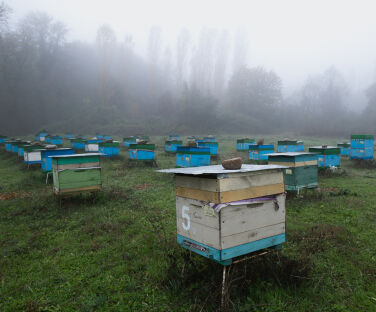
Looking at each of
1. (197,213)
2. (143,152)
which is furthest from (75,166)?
(143,152)

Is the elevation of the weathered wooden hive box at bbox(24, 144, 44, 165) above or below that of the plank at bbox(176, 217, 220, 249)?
above

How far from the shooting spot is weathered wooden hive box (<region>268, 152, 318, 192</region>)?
6621 mm

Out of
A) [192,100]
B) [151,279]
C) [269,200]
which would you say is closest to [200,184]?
[269,200]

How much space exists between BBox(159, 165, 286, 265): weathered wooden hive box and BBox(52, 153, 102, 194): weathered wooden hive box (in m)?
4.01

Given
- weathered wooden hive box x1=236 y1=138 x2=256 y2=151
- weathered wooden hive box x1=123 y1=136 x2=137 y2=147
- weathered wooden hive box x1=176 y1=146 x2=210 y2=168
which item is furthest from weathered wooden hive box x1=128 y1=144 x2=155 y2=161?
weathered wooden hive box x1=236 y1=138 x2=256 y2=151

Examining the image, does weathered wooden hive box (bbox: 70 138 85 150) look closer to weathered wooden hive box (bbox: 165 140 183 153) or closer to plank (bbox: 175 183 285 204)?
weathered wooden hive box (bbox: 165 140 183 153)

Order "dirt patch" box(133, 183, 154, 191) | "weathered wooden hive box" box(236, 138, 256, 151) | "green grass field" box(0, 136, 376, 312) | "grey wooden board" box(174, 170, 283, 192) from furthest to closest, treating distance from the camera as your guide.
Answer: "weathered wooden hive box" box(236, 138, 256, 151)
"dirt patch" box(133, 183, 154, 191)
"green grass field" box(0, 136, 376, 312)
"grey wooden board" box(174, 170, 283, 192)

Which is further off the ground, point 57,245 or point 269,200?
point 269,200

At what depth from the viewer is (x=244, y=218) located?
2.78 m

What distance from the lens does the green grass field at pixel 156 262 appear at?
303 centimetres

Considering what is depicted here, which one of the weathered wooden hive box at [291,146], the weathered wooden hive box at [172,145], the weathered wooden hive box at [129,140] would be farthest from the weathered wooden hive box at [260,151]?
the weathered wooden hive box at [129,140]

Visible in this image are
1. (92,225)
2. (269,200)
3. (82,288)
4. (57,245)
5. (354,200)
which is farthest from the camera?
(354,200)

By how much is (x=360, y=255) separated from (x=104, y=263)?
3.66m

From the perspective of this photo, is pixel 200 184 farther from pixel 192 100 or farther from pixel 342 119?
pixel 342 119
